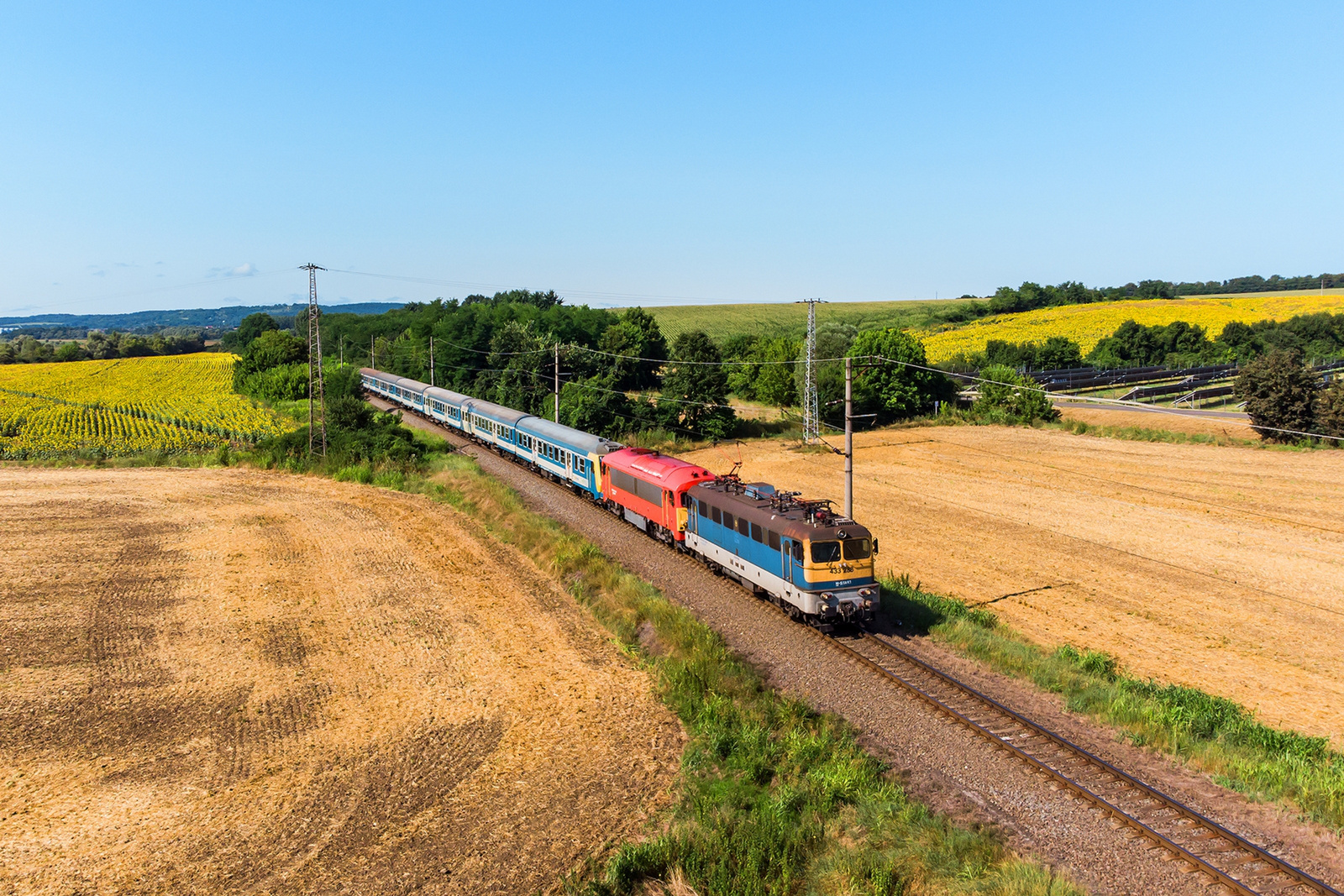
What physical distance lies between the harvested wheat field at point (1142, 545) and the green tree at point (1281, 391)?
3.16 metres

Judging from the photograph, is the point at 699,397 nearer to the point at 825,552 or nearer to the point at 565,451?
the point at 565,451

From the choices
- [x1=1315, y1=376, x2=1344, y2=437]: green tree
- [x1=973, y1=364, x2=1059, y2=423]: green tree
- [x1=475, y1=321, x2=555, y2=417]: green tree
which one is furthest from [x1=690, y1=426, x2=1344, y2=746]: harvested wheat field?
[x1=475, y1=321, x2=555, y2=417]: green tree

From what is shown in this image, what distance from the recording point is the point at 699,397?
6162 centimetres

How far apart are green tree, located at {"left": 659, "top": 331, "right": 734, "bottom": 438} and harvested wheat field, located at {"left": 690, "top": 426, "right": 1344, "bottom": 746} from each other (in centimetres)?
290

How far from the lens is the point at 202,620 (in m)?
24.9

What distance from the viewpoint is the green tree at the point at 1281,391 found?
53625 millimetres

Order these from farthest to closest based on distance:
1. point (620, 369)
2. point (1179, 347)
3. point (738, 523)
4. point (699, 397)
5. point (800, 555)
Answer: point (1179, 347) → point (620, 369) → point (699, 397) → point (738, 523) → point (800, 555)

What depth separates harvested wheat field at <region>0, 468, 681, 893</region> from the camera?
13.2 m

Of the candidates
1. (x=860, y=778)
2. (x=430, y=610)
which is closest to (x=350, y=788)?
(x=860, y=778)

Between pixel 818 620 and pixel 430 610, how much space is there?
39.6 ft

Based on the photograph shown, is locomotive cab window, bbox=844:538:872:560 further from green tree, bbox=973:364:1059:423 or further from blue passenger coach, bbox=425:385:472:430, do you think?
green tree, bbox=973:364:1059:423

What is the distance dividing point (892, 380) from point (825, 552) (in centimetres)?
5125

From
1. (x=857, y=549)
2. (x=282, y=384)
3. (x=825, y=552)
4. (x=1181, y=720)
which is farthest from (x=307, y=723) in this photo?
(x=282, y=384)

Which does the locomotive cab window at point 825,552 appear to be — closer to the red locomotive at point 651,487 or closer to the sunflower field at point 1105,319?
the red locomotive at point 651,487
